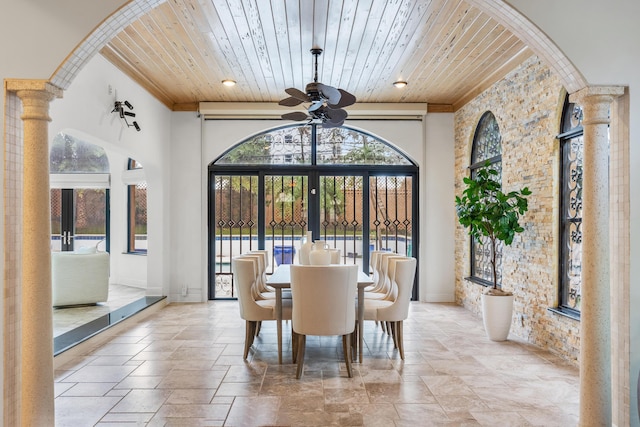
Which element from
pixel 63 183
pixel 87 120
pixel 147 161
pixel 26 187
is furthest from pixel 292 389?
pixel 63 183

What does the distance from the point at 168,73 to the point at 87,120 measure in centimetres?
142

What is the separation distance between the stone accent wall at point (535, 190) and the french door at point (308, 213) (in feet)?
6.82

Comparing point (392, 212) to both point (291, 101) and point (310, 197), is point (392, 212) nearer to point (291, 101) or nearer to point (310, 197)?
point (310, 197)

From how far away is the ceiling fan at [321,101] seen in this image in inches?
151

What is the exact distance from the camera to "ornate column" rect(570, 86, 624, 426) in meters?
2.39

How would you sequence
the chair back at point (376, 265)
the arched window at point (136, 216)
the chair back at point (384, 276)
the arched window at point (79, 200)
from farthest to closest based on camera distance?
the arched window at point (79, 200)
the arched window at point (136, 216)
the chair back at point (376, 265)
the chair back at point (384, 276)

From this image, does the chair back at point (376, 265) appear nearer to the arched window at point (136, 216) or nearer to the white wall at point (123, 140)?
the white wall at point (123, 140)

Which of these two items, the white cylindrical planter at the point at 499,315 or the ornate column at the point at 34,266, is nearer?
the ornate column at the point at 34,266

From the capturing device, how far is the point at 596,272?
2406 millimetres

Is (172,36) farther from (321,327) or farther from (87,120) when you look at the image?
(321,327)

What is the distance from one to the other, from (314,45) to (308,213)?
3090mm

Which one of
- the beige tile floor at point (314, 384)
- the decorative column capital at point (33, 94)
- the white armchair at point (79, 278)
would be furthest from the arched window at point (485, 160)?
the white armchair at point (79, 278)

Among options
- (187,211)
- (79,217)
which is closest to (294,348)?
(187,211)

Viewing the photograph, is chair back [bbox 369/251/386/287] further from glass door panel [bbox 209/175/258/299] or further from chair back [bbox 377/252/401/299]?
glass door panel [bbox 209/175/258/299]
